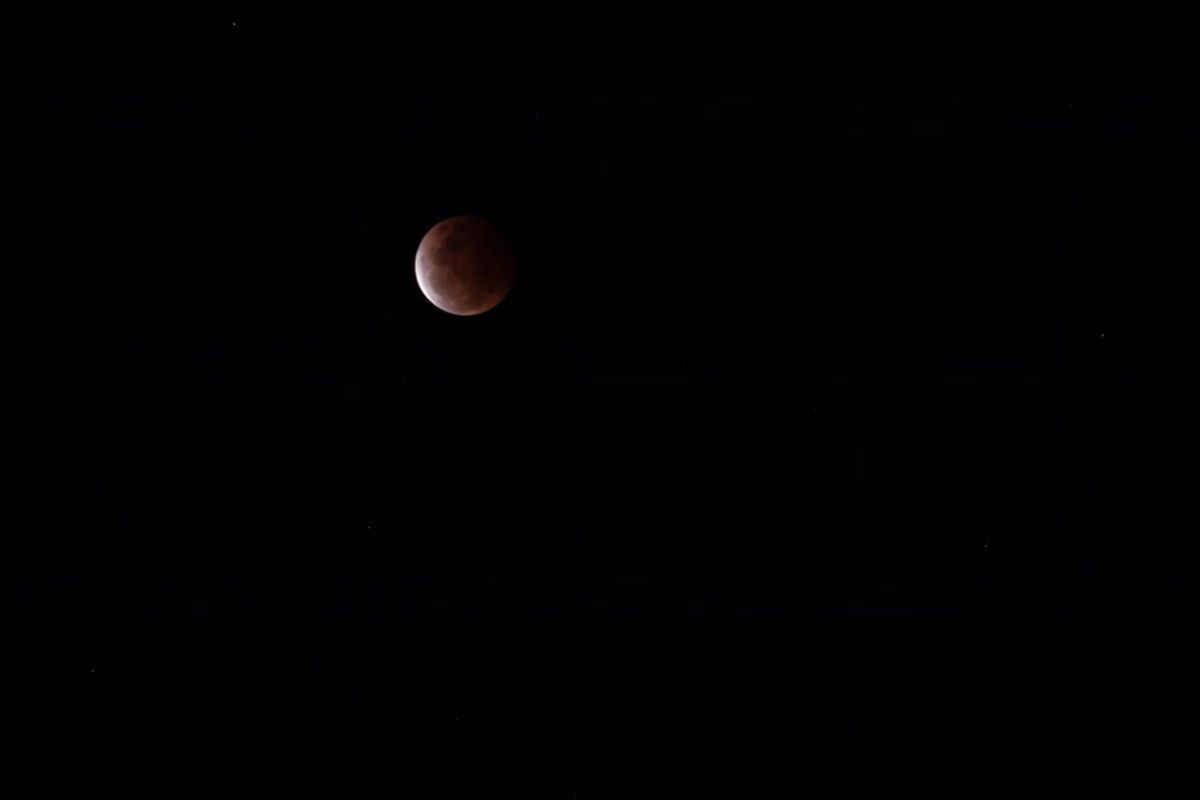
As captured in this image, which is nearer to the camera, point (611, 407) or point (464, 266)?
point (464, 266)

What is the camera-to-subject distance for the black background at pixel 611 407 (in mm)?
1043

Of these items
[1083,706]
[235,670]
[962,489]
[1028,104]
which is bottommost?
[1083,706]

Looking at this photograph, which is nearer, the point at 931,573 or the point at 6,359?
the point at 931,573

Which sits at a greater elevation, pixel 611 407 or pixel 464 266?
pixel 464 266

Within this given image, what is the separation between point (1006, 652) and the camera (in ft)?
3.44

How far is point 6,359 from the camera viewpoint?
125cm

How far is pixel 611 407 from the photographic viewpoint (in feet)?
3.65

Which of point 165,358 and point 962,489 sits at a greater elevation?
point 165,358

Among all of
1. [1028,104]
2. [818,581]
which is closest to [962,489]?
[818,581]

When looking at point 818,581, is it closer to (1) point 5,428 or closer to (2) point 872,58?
(2) point 872,58

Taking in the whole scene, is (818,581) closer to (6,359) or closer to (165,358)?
(165,358)

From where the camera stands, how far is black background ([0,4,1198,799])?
1.04m

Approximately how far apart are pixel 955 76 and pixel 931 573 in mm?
548

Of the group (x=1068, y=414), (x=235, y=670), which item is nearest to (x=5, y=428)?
(x=235, y=670)
